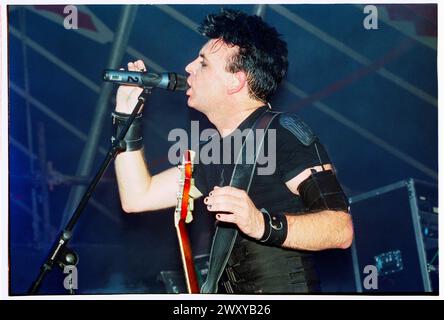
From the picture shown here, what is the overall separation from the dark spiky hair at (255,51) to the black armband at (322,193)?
2.04 ft

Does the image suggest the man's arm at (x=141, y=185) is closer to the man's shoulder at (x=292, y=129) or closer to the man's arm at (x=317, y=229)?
the man's shoulder at (x=292, y=129)

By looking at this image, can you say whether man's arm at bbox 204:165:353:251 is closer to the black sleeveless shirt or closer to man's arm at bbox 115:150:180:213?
the black sleeveless shirt

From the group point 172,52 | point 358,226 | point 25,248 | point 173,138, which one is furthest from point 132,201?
point 358,226

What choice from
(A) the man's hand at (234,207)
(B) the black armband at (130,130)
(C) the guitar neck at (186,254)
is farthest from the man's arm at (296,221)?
(B) the black armband at (130,130)

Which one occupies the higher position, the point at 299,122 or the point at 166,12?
the point at 166,12

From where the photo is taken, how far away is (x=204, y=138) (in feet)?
11.8

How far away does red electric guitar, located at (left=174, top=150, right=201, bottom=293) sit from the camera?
116 inches

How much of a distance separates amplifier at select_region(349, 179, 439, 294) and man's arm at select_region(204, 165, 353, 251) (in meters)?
0.61

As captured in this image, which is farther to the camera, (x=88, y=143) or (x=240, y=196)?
(x=88, y=143)

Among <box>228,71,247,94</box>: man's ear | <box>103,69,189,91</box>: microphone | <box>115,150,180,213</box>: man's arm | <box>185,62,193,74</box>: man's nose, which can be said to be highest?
<box>185,62,193,74</box>: man's nose

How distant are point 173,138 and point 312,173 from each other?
960 mm

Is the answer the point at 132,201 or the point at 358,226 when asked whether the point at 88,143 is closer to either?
the point at 132,201

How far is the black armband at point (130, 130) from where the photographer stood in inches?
126

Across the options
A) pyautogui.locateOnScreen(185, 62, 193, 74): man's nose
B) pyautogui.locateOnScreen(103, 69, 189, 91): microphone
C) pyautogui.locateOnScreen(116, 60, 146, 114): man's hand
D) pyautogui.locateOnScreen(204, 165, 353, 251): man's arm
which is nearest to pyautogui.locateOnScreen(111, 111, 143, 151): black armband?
pyautogui.locateOnScreen(116, 60, 146, 114): man's hand
